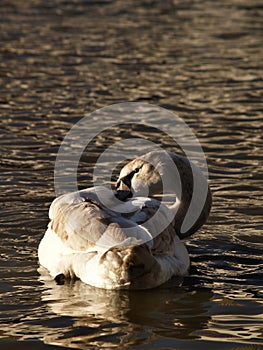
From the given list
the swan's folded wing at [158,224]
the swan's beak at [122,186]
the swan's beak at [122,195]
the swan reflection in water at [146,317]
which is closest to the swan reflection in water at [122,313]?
the swan reflection in water at [146,317]

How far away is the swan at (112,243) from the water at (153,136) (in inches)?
5.4

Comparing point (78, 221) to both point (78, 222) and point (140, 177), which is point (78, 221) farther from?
point (140, 177)

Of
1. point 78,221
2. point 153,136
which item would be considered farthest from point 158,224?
point 153,136

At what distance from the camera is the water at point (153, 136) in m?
5.79

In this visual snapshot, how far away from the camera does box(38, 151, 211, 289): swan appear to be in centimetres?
606

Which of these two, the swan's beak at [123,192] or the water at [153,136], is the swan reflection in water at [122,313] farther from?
the swan's beak at [123,192]

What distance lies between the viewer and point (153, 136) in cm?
1137

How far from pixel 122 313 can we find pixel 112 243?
0.47 m

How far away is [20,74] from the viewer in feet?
47.7

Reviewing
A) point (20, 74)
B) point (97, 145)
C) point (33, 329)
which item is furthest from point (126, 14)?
point (33, 329)

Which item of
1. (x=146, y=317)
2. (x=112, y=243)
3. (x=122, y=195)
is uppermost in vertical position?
(x=122, y=195)

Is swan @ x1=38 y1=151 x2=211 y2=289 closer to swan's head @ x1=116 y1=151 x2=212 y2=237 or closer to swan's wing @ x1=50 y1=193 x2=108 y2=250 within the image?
swan's wing @ x1=50 y1=193 x2=108 y2=250

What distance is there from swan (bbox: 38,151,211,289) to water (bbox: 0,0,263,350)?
137 millimetres

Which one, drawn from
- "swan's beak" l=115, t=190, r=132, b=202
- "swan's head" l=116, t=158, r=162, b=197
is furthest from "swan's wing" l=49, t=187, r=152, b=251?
"swan's head" l=116, t=158, r=162, b=197
